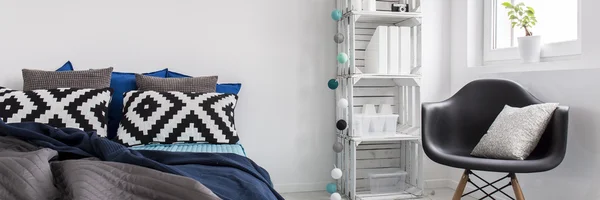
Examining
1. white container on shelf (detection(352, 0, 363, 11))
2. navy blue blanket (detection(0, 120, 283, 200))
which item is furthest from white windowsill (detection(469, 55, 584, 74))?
navy blue blanket (detection(0, 120, 283, 200))

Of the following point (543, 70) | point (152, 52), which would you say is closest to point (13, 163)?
point (152, 52)

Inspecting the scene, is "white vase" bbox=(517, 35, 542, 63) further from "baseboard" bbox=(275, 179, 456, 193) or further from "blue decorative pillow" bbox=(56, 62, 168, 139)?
"blue decorative pillow" bbox=(56, 62, 168, 139)

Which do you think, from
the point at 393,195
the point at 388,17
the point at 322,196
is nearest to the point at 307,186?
the point at 322,196

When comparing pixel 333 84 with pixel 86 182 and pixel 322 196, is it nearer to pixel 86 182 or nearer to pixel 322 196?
pixel 322 196

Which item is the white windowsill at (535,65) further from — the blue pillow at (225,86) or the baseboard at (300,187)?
the blue pillow at (225,86)

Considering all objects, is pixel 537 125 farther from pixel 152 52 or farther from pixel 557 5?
pixel 152 52

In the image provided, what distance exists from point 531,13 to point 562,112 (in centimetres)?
72

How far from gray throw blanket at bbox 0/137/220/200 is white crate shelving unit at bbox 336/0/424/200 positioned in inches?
69.1

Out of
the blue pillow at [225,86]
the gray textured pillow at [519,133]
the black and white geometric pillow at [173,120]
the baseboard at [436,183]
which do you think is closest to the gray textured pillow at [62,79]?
the black and white geometric pillow at [173,120]

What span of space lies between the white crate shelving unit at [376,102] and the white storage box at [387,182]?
5 centimetres

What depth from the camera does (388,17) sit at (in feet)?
9.41

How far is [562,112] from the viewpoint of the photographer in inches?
79.9

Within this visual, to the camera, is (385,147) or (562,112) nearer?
(562,112)

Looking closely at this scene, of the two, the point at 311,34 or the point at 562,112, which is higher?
the point at 311,34
